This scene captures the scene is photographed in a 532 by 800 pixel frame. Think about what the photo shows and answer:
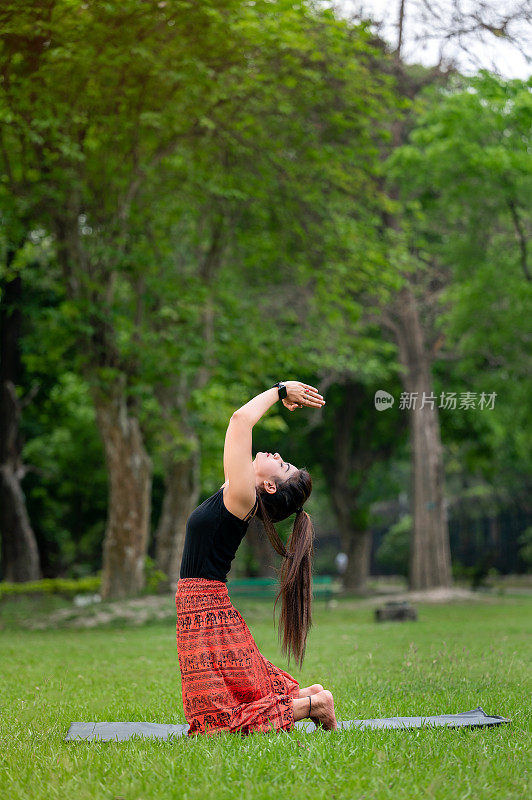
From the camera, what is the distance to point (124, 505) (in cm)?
1836

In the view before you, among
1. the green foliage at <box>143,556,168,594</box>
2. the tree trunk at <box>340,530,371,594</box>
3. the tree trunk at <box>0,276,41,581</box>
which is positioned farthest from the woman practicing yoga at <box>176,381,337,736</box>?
the tree trunk at <box>340,530,371,594</box>

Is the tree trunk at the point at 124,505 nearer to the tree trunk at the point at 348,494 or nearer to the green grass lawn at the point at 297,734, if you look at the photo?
the green grass lawn at the point at 297,734

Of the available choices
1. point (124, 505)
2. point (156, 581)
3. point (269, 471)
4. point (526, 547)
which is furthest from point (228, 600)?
point (526, 547)

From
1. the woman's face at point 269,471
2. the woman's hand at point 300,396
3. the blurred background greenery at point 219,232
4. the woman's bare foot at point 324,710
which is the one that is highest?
the blurred background greenery at point 219,232

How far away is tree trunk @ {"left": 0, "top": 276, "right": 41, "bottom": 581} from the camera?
22.6 meters

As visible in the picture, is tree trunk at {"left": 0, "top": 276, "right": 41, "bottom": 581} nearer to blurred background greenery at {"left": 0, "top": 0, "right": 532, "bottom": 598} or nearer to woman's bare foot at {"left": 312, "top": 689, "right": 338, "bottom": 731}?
blurred background greenery at {"left": 0, "top": 0, "right": 532, "bottom": 598}

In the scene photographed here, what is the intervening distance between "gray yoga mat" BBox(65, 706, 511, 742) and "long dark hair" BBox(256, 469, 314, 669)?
0.53m

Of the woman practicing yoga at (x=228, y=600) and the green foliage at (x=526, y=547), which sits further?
the green foliage at (x=526, y=547)

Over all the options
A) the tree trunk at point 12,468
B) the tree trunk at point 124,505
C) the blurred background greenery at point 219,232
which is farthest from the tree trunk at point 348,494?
the tree trunk at point 124,505

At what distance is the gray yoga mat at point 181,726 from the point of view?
530 centimetres

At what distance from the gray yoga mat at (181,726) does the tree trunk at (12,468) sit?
1754 cm

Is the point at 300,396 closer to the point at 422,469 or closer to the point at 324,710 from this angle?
the point at 324,710

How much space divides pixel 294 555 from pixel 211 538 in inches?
A: 20.2

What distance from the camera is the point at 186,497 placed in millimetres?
22188
